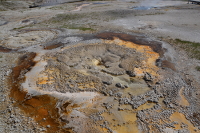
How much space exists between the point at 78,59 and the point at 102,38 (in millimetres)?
4863

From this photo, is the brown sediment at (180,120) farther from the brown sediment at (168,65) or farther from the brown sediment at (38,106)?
the brown sediment at (38,106)

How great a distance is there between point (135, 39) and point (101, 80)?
766 cm

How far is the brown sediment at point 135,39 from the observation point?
13.7m

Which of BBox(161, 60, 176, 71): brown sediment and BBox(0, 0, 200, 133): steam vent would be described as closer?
BBox(0, 0, 200, 133): steam vent

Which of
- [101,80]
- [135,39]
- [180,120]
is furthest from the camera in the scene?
Answer: [135,39]

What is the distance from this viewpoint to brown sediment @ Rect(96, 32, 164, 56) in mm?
13734

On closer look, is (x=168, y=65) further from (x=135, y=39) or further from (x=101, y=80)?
(x=101, y=80)

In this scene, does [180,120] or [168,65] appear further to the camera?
[168,65]

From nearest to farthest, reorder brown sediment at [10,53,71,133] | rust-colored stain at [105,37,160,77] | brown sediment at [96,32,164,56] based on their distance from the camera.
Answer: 1. brown sediment at [10,53,71,133]
2. rust-colored stain at [105,37,160,77]
3. brown sediment at [96,32,164,56]

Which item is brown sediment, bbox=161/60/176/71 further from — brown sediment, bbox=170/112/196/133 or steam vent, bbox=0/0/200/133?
brown sediment, bbox=170/112/196/133

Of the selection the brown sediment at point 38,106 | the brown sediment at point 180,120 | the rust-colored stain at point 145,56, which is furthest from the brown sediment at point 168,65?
the brown sediment at point 38,106

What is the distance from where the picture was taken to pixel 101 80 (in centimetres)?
971

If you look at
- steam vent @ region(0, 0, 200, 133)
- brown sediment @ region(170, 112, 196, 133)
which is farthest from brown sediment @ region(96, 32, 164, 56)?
brown sediment @ region(170, 112, 196, 133)

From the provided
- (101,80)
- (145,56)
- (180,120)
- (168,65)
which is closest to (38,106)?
(101,80)
